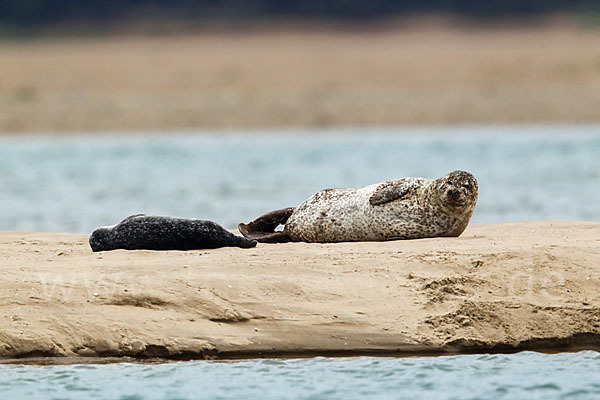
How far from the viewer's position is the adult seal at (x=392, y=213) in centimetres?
797

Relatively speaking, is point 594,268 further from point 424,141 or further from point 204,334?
point 424,141

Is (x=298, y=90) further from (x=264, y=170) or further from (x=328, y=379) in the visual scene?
(x=328, y=379)

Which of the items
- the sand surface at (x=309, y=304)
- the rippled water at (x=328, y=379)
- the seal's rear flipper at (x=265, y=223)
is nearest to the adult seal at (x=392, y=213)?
the seal's rear flipper at (x=265, y=223)

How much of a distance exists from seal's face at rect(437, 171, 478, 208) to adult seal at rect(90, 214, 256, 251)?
4.88 feet

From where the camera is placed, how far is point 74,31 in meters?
61.3

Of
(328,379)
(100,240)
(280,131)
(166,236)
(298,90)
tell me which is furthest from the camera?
(298,90)

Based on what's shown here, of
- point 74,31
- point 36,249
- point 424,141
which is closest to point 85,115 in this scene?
point 424,141

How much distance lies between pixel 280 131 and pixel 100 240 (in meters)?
18.8

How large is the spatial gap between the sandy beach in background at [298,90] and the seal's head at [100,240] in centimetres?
1886

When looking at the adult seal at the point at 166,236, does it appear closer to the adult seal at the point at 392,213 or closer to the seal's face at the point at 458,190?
the adult seal at the point at 392,213

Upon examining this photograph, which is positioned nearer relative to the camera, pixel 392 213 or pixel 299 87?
pixel 392 213

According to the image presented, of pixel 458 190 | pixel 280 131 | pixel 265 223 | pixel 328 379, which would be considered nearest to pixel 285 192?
pixel 265 223

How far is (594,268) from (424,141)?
1768 centimetres

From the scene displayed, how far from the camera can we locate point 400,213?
804 centimetres
